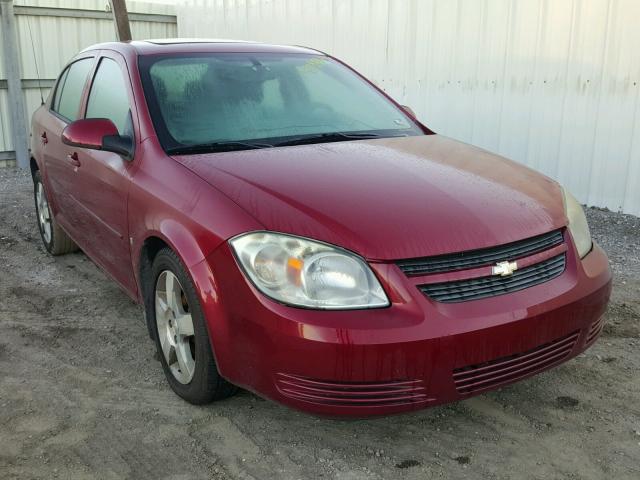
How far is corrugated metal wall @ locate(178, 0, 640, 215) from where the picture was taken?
19.7ft

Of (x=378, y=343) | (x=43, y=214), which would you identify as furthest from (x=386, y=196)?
(x=43, y=214)

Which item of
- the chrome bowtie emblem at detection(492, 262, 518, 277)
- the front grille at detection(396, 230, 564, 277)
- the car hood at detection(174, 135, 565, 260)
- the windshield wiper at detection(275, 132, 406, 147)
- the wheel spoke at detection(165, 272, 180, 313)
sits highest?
the windshield wiper at detection(275, 132, 406, 147)

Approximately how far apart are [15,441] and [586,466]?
7.34ft

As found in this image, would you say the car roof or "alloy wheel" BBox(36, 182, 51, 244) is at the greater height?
the car roof

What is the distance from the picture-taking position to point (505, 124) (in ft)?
22.5

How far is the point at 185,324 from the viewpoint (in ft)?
9.05

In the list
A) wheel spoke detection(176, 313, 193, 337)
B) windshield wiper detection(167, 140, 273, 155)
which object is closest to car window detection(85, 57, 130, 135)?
windshield wiper detection(167, 140, 273, 155)

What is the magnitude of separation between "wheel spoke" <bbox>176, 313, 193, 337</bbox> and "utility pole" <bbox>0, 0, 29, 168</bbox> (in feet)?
27.1

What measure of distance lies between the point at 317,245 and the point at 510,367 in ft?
2.73

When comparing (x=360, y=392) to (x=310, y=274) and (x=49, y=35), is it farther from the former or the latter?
(x=49, y=35)

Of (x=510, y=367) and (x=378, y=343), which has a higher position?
(x=378, y=343)

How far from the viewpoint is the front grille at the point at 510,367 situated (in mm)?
2299

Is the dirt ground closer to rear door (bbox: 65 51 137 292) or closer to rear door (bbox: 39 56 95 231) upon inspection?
rear door (bbox: 65 51 137 292)

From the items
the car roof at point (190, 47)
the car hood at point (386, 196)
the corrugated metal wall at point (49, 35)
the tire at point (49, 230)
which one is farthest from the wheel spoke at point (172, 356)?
the corrugated metal wall at point (49, 35)
